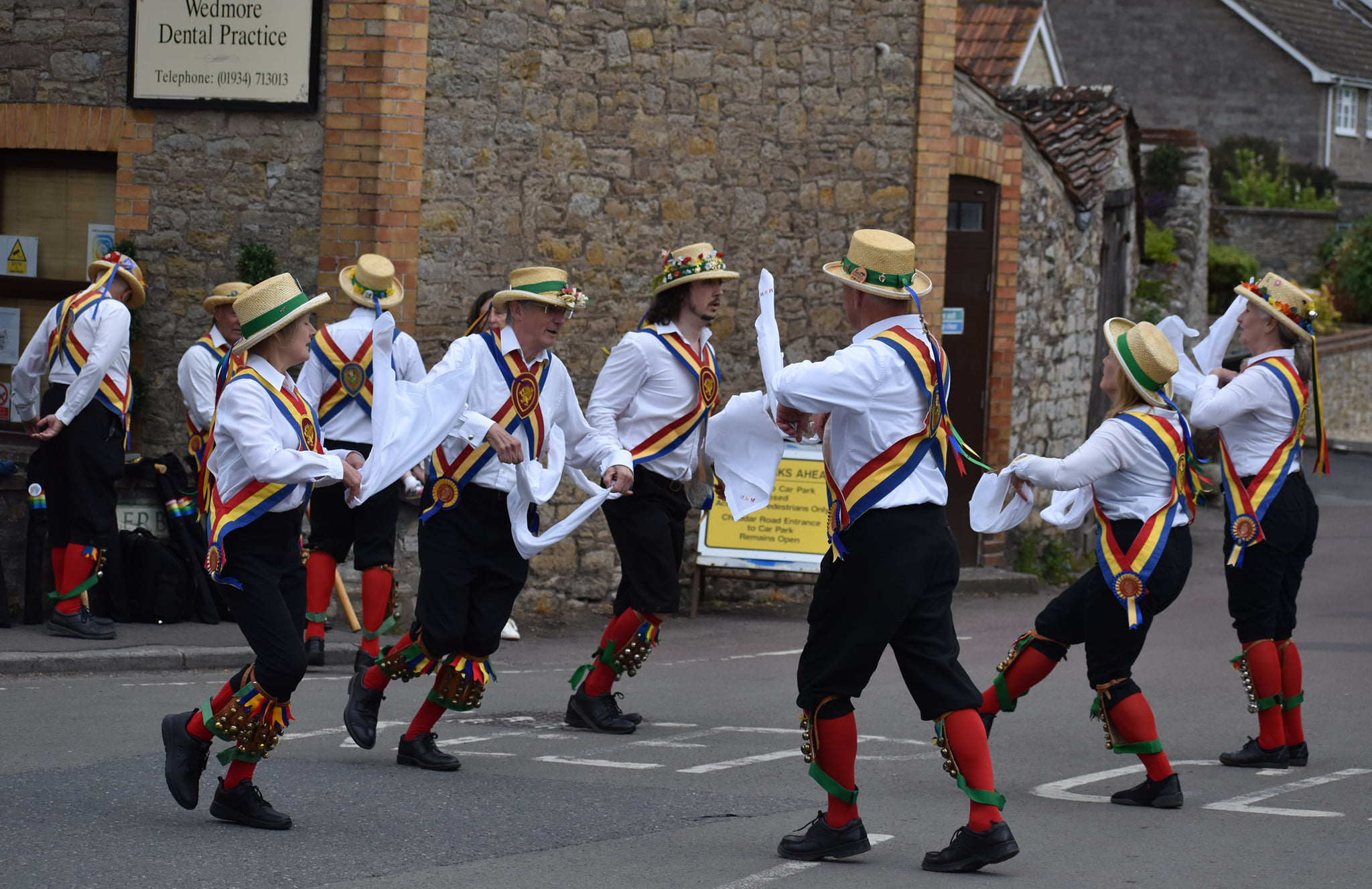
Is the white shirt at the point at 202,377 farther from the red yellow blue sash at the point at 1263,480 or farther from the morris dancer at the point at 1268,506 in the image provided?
the red yellow blue sash at the point at 1263,480

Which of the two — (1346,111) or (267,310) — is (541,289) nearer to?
(267,310)

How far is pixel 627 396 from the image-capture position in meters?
7.97

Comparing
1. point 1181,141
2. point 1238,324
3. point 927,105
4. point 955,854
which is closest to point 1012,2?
point 1181,141

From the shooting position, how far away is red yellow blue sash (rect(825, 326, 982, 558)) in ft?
17.9

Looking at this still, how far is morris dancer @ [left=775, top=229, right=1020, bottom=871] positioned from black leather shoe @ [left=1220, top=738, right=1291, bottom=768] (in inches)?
102

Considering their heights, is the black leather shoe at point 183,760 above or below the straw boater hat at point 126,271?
below

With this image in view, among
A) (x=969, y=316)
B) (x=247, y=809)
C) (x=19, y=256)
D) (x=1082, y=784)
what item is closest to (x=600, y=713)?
(x=1082, y=784)

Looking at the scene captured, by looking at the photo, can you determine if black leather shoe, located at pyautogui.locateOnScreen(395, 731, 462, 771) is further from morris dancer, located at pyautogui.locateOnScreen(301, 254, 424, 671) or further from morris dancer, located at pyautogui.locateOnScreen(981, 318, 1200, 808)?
morris dancer, located at pyautogui.locateOnScreen(981, 318, 1200, 808)

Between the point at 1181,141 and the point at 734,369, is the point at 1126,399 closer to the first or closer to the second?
the point at 734,369

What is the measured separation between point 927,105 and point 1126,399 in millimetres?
6965

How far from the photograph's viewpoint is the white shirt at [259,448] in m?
5.62

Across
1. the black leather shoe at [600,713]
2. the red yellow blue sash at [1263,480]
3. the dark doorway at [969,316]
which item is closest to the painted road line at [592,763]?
the black leather shoe at [600,713]

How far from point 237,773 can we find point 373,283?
387cm

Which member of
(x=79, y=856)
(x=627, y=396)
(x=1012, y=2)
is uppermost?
(x=1012, y=2)
